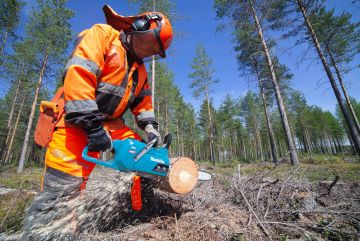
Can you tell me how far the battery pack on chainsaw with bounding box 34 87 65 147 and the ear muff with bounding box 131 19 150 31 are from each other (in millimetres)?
1075

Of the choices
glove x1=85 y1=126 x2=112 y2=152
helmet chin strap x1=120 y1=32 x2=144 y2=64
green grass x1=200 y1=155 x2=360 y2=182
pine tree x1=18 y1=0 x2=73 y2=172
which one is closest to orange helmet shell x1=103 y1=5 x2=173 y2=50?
helmet chin strap x1=120 y1=32 x2=144 y2=64

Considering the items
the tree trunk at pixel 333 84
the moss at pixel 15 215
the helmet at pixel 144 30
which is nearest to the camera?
the helmet at pixel 144 30

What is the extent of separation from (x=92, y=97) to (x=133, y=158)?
67 centimetres

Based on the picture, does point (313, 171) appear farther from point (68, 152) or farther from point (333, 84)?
point (68, 152)

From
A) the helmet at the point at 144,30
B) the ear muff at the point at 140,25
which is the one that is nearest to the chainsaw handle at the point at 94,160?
the helmet at the point at 144,30

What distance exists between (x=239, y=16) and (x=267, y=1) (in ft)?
5.36

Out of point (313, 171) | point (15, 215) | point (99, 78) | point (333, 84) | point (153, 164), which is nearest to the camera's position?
point (153, 164)

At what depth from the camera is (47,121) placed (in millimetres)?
1943

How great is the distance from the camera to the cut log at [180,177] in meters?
2.07

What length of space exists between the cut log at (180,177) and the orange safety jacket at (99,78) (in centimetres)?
86

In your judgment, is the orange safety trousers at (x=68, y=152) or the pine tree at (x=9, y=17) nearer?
the orange safety trousers at (x=68, y=152)

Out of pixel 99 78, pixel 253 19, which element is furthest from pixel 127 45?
pixel 253 19

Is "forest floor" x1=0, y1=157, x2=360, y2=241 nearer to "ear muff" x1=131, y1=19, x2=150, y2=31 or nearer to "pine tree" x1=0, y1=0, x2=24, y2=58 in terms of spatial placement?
"ear muff" x1=131, y1=19, x2=150, y2=31

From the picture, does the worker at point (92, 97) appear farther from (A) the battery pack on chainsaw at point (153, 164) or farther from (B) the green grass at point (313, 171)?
(B) the green grass at point (313, 171)
